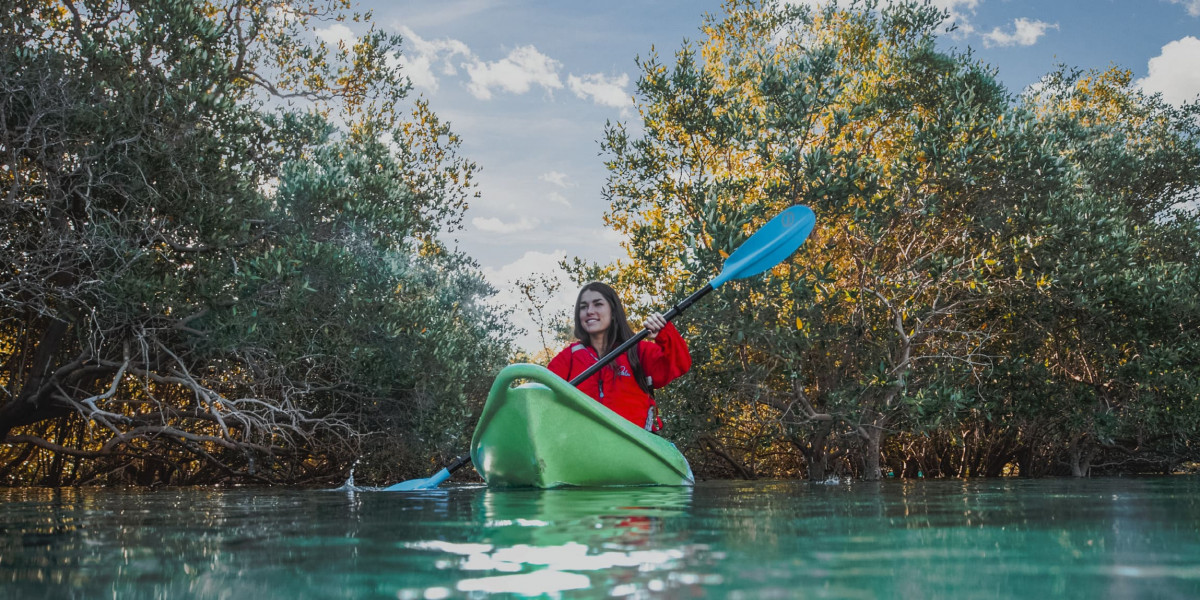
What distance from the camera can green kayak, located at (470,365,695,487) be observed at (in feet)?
13.5

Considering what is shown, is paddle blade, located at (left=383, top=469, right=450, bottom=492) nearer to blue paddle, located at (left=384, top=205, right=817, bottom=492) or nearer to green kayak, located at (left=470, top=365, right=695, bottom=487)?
blue paddle, located at (left=384, top=205, right=817, bottom=492)

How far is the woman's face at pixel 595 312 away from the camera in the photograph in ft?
19.1

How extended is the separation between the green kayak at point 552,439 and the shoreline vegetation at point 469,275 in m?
3.14

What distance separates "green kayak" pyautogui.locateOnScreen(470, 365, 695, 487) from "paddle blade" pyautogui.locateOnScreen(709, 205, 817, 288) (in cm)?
178

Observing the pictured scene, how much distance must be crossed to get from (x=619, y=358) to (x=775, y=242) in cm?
140

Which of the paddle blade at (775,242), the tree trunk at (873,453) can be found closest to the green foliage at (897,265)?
the tree trunk at (873,453)

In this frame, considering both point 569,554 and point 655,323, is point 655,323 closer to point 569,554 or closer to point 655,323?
point 655,323

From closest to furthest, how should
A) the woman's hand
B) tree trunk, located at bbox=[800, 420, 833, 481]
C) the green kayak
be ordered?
the green kayak → the woman's hand → tree trunk, located at bbox=[800, 420, 833, 481]

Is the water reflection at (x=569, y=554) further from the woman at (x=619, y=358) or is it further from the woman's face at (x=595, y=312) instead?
the woman's face at (x=595, y=312)

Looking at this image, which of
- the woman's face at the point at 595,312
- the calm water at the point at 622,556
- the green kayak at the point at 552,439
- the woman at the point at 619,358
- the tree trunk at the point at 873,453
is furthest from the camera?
the tree trunk at the point at 873,453

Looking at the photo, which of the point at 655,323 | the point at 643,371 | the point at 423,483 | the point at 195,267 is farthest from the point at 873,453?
the point at 195,267

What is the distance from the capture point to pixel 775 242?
231 inches

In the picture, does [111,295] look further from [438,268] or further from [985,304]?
[985,304]

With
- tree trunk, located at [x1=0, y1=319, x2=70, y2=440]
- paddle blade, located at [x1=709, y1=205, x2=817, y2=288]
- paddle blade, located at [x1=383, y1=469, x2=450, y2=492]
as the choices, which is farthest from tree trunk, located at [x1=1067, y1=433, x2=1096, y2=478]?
tree trunk, located at [x1=0, y1=319, x2=70, y2=440]
